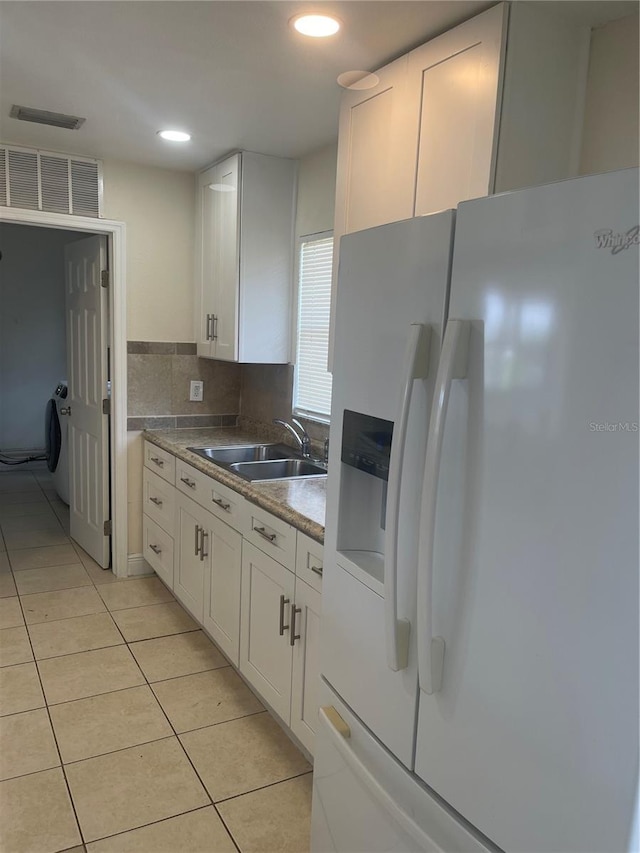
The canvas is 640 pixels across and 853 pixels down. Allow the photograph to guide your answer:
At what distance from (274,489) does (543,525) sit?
164 cm

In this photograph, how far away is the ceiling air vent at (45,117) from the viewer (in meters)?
2.79

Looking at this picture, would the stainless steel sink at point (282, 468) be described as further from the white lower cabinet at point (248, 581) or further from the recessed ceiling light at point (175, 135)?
the recessed ceiling light at point (175, 135)

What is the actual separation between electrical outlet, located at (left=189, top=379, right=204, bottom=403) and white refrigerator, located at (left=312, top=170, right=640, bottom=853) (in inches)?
104

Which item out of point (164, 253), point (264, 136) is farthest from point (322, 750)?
point (164, 253)

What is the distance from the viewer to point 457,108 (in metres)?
1.84

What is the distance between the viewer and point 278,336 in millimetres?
3461

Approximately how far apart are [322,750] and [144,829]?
775 millimetres

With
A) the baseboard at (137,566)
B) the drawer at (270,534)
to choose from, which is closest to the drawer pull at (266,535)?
the drawer at (270,534)

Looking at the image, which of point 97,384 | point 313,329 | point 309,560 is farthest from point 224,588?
point 97,384

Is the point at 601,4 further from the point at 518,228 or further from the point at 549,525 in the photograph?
the point at 549,525

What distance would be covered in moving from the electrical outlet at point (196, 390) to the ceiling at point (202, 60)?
1415mm

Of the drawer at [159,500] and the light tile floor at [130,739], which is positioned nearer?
the light tile floor at [130,739]

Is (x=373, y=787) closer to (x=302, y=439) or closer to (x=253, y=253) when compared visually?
(x=302, y=439)

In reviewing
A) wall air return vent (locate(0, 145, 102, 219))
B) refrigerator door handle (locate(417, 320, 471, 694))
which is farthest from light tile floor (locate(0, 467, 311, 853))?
wall air return vent (locate(0, 145, 102, 219))
